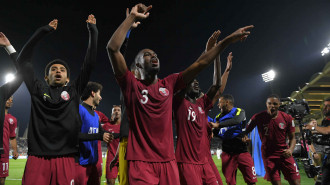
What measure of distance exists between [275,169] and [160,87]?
4613 mm

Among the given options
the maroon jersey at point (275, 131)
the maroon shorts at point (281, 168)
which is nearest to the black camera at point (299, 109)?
the maroon jersey at point (275, 131)

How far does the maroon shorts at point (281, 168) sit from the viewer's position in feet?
19.4

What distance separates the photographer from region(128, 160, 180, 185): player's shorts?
250 cm

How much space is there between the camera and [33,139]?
9.62 ft

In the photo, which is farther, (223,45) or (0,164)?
(0,164)

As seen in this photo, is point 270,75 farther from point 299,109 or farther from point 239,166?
point 239,166

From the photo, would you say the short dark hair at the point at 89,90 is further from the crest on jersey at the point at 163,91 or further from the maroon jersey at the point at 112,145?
the maroon jersey at the point at 112,145

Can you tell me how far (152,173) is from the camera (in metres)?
2.58

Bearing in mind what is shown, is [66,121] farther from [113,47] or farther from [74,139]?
[113,47]

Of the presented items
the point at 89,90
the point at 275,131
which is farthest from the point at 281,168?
the point at 89,90

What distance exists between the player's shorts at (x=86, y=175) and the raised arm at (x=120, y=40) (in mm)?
2104

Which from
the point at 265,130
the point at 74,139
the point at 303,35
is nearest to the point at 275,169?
the point at 265,130

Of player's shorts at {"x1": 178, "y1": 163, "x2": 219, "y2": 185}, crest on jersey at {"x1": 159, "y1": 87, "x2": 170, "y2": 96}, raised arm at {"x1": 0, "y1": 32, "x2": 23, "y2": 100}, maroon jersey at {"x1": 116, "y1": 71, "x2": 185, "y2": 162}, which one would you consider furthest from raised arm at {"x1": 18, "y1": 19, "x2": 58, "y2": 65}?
player's shorts at {"x1": 178, "y1": 163, "x2": 219, "y2": 185}

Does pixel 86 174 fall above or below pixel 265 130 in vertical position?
below
